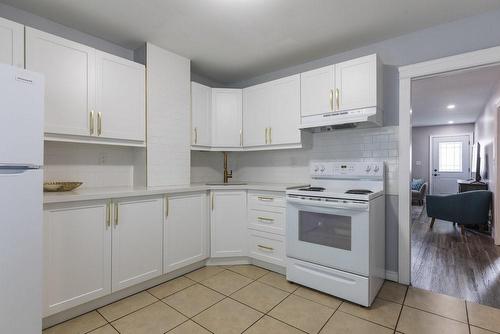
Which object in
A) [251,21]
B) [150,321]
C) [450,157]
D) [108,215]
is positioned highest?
[251,21]

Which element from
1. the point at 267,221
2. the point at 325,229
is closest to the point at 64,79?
the point at 267,221

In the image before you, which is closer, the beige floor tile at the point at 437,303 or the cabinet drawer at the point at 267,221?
the beige floor tile at the point at 437,303

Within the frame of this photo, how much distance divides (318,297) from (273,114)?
196 centimetres

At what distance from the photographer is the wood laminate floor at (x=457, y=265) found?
2332 millimetres

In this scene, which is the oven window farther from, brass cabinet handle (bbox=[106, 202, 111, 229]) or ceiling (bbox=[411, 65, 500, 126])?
ceiling (bbox=[411, 65, 500, 126])

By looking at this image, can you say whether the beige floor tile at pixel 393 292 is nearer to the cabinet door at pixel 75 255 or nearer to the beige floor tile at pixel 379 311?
the beige floor tile at pixel 379 311

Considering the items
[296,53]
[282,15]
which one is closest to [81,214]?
Answer: [282,15]

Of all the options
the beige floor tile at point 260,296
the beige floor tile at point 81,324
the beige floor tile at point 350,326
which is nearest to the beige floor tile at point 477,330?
the beige floor tile at point 350,326

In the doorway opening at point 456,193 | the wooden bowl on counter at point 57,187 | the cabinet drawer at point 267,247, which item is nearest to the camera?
the wooden bowl on counter at point 57,187

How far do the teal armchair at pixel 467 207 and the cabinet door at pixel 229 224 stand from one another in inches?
147

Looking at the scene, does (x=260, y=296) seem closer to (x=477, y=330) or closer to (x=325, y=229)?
(x=325, y=229)

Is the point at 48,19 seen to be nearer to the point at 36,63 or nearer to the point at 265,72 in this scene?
the point at 36,63

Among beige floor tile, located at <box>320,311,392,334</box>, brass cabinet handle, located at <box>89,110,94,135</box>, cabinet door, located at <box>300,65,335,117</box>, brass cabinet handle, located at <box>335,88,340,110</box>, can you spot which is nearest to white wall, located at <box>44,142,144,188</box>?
brass cabinet handle, located at <box>89,110,94,135</box>

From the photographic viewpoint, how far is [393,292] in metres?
2.32
